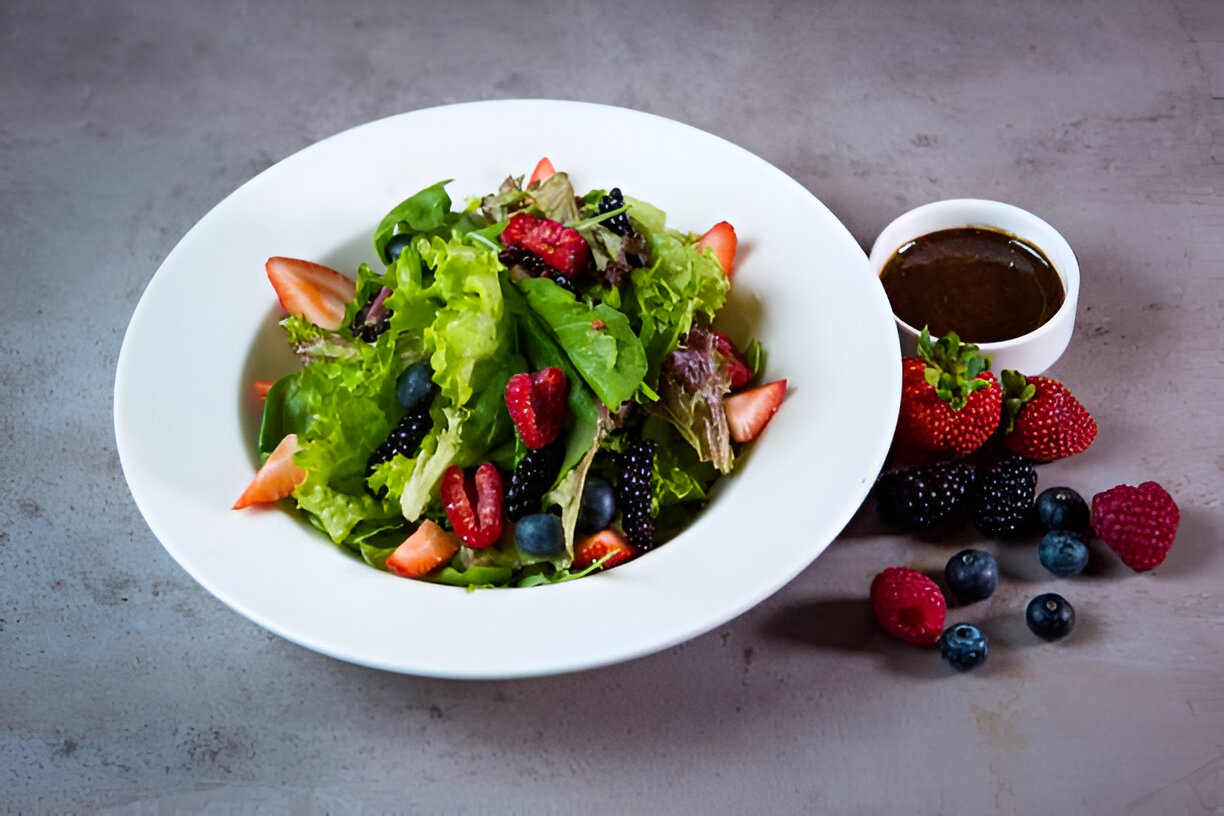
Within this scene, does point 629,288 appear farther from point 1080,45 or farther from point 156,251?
point 1080,45

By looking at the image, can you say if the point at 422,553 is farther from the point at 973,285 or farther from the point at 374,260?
the point at 973,285

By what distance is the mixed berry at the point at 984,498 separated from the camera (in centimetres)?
210

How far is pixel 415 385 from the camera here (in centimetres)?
212

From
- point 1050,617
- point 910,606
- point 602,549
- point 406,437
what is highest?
point 406,437

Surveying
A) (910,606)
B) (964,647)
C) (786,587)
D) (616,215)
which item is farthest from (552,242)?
(964,647)

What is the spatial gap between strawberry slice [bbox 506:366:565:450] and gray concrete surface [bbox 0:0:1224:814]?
0.47 metres

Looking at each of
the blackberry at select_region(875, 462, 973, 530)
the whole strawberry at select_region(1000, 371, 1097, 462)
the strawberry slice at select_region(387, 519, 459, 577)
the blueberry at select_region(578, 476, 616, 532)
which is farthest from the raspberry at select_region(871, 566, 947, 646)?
the strawberry slice at select_region(387, 519, 459, 577)

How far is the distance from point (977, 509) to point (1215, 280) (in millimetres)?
991

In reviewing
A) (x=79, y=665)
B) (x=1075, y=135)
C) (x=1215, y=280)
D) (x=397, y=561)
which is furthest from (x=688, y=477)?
(x=1075, y=135)

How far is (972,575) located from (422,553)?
1.01m

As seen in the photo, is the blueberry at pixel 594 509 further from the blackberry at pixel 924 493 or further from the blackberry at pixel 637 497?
the blackberry at pixel 924 493

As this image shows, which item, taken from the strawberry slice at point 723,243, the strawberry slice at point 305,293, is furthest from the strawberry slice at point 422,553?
the strawberry slice at point 723,243

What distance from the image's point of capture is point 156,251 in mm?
2969

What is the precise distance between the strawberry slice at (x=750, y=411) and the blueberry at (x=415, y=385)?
55 cm
